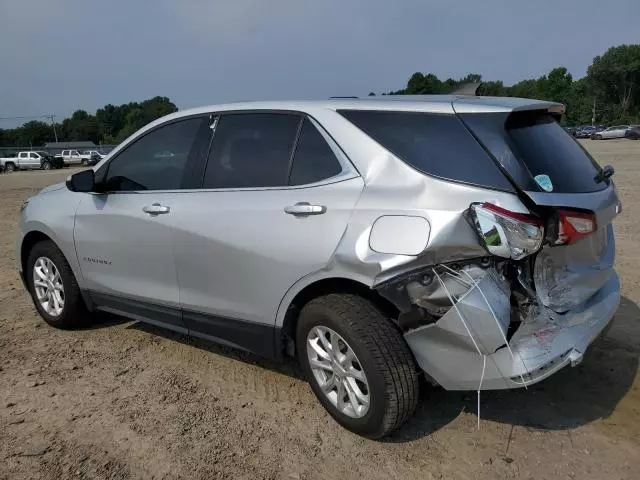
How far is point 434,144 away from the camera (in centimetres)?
278

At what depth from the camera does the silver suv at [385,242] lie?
257 centimetres

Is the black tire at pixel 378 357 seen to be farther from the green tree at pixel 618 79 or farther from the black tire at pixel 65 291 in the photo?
the green tree at pixel 618 79

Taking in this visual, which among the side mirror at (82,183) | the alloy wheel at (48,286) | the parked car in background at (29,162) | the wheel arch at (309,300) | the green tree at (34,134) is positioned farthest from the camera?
the green tree at (34,134)

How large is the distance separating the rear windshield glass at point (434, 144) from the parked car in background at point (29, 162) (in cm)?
4813

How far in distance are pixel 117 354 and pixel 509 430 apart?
2.82 meters

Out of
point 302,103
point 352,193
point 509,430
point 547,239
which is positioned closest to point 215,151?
point 302,103

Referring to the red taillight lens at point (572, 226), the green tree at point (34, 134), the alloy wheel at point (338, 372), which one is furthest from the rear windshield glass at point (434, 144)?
the green tree at point (34, 134)

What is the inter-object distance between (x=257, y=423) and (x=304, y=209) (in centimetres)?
128

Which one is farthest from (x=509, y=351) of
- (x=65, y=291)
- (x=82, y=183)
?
(x=65, y=291)

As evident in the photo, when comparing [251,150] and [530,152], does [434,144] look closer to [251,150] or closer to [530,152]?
[530,152]

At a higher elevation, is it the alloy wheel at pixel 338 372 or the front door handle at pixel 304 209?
the front door handle at pixel 304 209

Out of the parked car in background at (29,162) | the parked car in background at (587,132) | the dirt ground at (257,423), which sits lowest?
the parked car in background at (587,132)

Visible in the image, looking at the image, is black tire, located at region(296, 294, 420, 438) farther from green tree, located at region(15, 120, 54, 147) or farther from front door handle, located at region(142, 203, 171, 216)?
green tree, located at region(15, 120, 54, 147)

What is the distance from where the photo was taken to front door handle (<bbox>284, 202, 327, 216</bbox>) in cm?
292
